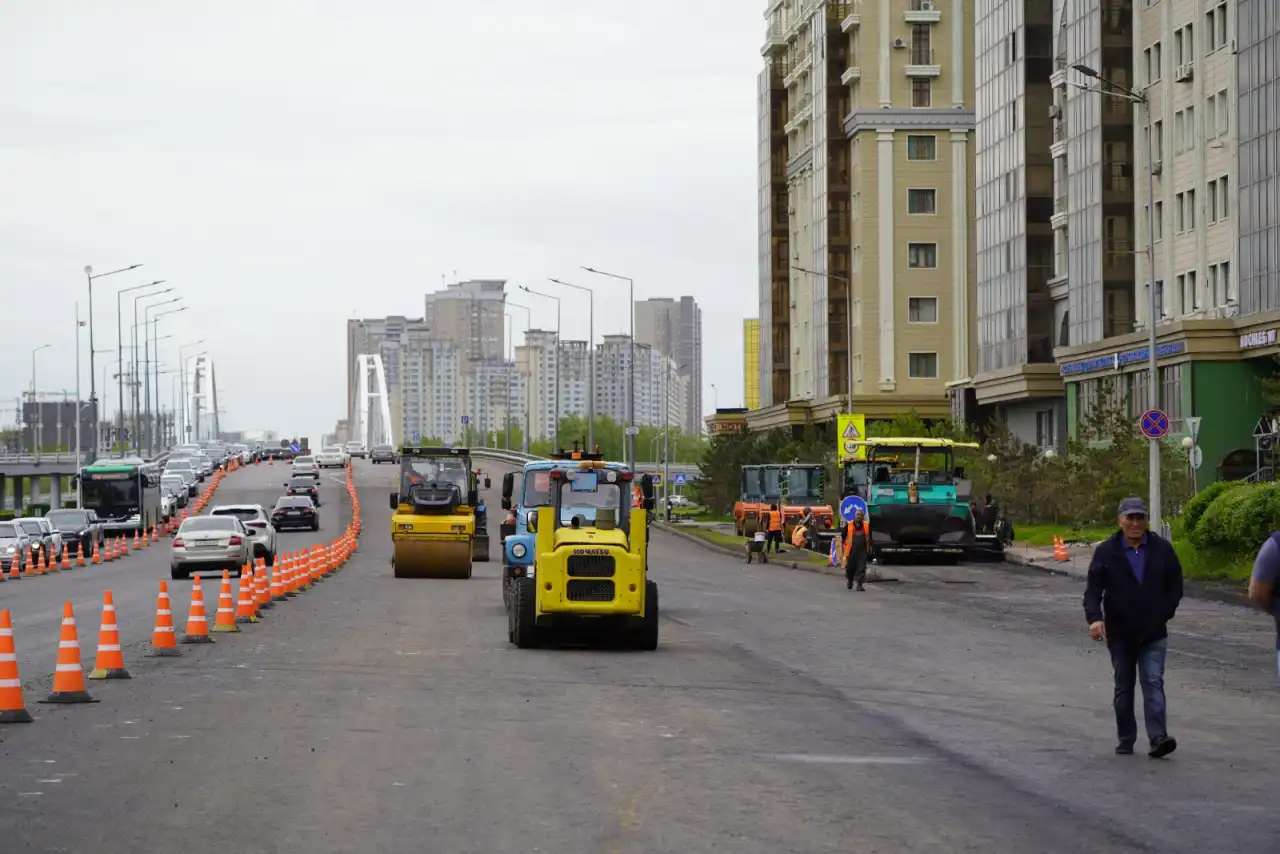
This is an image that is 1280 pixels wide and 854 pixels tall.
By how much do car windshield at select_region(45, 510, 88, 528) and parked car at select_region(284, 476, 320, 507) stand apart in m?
19.4

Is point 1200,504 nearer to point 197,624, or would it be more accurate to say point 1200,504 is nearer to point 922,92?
point 197,624

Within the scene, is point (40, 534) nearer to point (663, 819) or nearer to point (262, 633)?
point (262, 633)

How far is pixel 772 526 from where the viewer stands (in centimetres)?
6091

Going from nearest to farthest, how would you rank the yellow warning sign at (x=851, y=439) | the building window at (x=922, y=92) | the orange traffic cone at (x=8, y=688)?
the orange traffic cone at (x=8, y=688) → the yellow warning sign at (x=851, y=439) → the building window at (x=922, y=92)

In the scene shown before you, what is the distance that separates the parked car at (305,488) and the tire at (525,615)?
2435 inches

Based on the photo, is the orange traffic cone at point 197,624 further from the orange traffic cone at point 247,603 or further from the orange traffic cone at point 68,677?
the orange traffic cone at point 68,677

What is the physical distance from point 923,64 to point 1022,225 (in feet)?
76.8

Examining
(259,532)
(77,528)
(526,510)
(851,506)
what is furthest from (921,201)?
(526,510)

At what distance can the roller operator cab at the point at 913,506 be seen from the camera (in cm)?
4988

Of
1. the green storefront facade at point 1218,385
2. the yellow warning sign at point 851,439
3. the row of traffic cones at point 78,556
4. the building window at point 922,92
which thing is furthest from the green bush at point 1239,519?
the building window at point 922,92

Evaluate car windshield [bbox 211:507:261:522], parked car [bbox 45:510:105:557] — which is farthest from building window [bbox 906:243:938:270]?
car windshield [bbox 211:507:261:522]

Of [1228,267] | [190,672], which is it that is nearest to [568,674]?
[190,672]

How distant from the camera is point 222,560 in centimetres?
4281

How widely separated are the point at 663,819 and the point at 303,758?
350 centimetres
